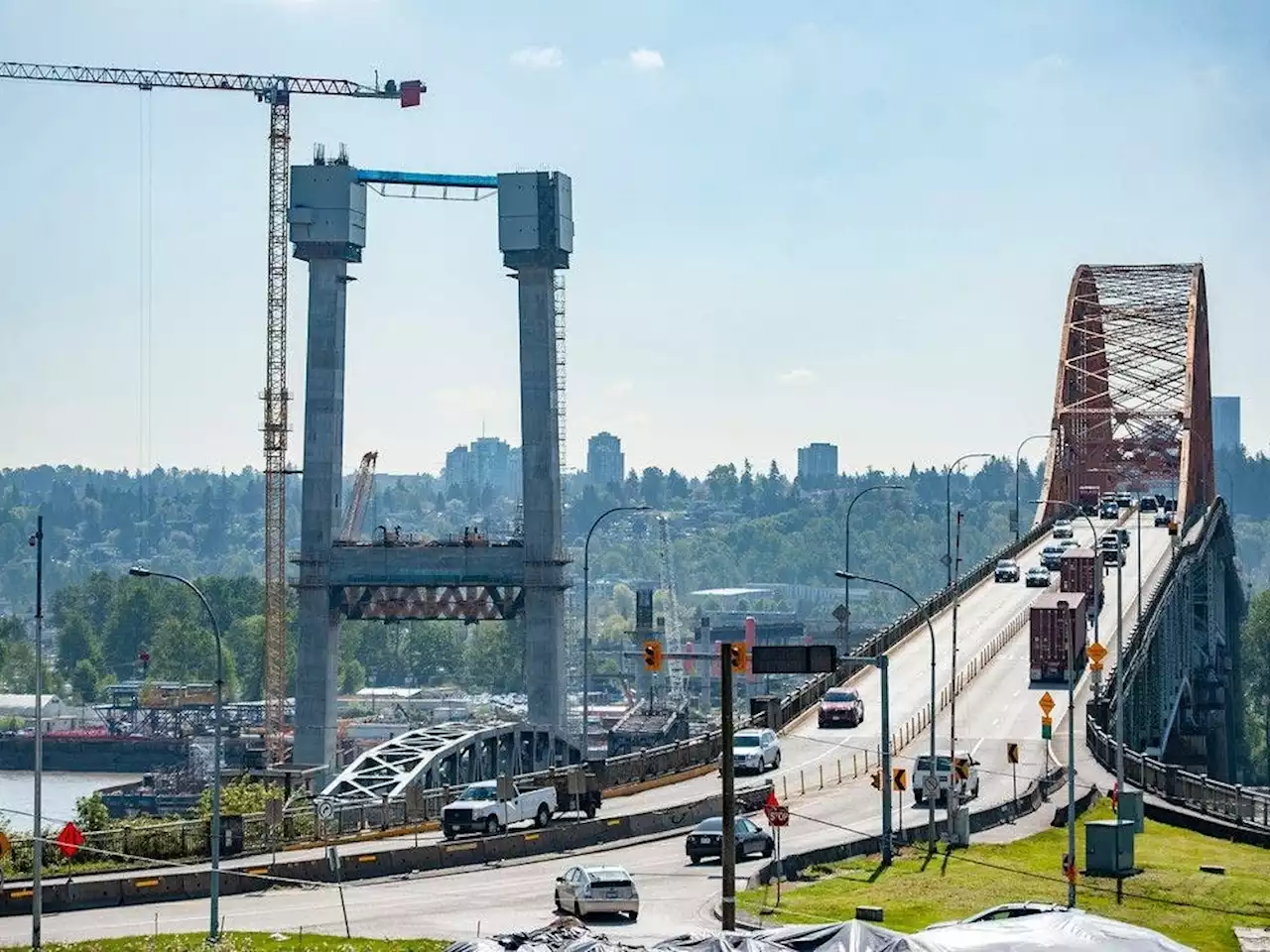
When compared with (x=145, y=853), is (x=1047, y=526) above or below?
above

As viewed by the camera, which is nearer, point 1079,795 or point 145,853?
point 145,853

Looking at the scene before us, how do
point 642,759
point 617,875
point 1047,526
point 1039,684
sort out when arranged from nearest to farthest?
1. point 617,875
2. point 642,759
3. point 1039,684
4. point 1047,526

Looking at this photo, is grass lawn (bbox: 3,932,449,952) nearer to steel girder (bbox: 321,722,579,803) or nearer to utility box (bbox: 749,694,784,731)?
steel girder (bbox: 321,722,579,803)

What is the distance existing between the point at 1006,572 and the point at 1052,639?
1647 inches

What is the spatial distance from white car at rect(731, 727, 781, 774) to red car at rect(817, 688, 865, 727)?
1110cm

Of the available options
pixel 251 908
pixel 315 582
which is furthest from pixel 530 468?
pixel 251 908

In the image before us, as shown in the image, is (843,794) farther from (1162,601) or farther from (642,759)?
(1162,601)

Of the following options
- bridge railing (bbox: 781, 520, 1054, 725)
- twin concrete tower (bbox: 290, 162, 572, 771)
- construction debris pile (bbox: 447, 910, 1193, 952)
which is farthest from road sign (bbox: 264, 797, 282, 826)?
twin concrete tower (bbox: 290, 162, 572, 771)

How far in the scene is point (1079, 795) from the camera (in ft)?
242

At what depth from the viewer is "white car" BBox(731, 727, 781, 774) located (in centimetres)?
8206

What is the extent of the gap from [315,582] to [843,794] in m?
59.2

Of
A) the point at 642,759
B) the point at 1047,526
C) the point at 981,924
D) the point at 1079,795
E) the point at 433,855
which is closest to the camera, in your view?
the point at 981,924

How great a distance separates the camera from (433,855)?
61.3m

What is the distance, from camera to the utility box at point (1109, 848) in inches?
2207
